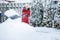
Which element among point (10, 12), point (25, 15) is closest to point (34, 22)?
point (25, 15)

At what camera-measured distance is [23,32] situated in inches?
54.2

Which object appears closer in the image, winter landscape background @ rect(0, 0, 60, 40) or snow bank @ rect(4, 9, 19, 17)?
winter landscape background @ rect(0, 0, 60, 40)

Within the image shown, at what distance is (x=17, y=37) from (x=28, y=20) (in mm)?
220

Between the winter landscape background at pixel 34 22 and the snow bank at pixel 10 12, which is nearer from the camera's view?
the winter landscape background at pixel 34 22

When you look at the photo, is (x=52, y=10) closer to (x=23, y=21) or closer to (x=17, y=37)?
(x=23, y=21)

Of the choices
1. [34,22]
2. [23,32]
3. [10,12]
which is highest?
[10,12]

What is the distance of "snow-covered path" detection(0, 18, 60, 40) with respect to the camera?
4.29ft

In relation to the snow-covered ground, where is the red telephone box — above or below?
above

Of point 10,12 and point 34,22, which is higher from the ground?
point 10,12

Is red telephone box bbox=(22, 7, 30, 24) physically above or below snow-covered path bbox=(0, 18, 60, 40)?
above

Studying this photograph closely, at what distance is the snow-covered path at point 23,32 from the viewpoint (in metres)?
1.31

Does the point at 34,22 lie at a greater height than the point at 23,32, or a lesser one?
greater

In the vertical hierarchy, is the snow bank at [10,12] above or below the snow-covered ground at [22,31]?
above

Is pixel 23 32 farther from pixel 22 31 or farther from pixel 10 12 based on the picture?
pixel 10 12
